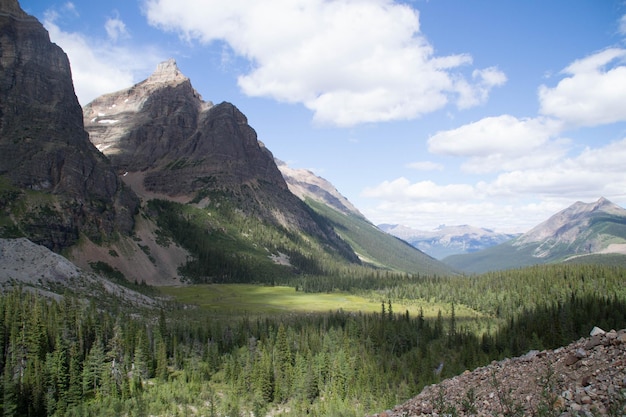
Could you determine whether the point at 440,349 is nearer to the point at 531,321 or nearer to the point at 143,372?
the point at 531,321

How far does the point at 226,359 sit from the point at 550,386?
83.1 meters

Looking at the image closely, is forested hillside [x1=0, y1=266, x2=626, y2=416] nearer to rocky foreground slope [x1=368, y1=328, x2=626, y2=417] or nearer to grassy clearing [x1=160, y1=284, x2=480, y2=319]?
grassy clearing [x1=160, y1=284, x2=480, y2=319]

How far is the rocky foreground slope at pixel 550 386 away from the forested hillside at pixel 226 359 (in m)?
41.4

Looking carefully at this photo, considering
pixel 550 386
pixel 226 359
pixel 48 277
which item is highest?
pixel 48 277

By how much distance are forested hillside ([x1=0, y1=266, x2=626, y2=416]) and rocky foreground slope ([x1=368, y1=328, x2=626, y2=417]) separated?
41.4 metres

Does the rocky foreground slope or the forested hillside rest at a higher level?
the rocky foreground slope

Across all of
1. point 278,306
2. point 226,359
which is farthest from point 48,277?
point 278,306

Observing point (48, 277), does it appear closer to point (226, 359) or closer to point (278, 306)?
point (226, 359)

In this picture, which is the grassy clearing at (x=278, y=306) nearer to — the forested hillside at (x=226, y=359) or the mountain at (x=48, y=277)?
the forested hillside at (x=226, y=359)

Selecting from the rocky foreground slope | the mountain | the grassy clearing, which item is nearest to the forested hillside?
the mountain

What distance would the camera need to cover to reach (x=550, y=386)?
2572 centimetres

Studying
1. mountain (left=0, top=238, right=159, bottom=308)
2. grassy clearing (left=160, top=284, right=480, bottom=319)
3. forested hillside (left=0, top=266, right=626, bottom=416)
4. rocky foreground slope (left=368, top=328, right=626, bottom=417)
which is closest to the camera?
rocky foreground slope (left=368, top=328, right=626, bottom=417)

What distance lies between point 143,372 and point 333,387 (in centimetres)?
3993

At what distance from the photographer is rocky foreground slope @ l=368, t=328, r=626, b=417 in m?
22.4
